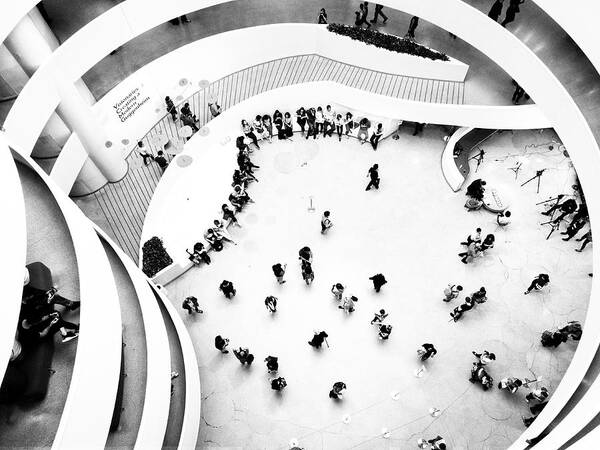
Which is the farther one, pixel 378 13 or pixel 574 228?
pixel 378 13

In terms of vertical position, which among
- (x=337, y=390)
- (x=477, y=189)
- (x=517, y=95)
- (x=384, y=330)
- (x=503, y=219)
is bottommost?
(x=337, y=390)

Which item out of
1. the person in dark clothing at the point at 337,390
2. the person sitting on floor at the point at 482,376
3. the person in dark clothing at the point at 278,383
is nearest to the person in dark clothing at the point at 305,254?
the person in dark clothing at the point at 278,383

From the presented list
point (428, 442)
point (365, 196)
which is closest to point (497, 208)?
point (365, 196)

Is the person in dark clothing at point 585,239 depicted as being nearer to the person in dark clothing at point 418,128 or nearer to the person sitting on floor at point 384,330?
the person in dark clothing at point 418,128

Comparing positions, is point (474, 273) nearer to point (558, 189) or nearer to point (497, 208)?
point (497, 208)

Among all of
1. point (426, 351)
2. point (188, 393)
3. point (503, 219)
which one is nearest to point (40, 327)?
point (188, 393)

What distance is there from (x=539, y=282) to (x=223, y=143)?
35.2 ft

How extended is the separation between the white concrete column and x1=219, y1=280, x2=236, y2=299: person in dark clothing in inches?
Result: 217

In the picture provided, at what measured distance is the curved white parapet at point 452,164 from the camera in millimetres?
14946

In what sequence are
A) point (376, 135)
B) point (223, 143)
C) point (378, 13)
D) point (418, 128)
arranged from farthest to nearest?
point (378, 13) → point (418, 128) → point (376, 135) → point (223, 143)

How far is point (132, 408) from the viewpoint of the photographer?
7.97 meters

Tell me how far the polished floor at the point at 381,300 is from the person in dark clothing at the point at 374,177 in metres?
0.30

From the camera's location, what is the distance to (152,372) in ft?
25.8

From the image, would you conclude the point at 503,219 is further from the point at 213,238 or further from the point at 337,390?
the point at 213,238
